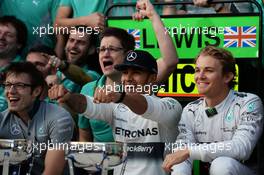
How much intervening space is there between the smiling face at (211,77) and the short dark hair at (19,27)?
1.09 metres

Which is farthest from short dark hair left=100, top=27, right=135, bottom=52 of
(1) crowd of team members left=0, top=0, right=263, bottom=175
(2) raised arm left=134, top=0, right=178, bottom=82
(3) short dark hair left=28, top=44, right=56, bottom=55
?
(3) short dark hair left=28, top=44, right=56, bottom=55

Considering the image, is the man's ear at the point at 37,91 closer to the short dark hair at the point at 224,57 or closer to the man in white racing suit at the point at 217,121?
the man in white racing suit at the point at 217,121

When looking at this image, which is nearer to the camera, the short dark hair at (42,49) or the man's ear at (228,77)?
the man's ear at (228,77)

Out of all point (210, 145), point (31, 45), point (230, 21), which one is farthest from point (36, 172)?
point (230, 21)

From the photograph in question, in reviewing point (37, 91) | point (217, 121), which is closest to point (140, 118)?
point (217, 121)

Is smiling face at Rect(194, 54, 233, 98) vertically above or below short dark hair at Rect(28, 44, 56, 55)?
below

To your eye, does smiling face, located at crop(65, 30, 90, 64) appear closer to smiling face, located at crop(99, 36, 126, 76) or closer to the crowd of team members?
the crowd of team members

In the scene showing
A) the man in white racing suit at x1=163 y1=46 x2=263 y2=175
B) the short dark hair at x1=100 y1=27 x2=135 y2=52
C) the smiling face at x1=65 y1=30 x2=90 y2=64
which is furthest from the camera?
the smiling face at x1=65 y1=30 x2=90 y2=64

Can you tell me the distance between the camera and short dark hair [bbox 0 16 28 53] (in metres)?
3.81

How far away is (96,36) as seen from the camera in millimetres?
3740


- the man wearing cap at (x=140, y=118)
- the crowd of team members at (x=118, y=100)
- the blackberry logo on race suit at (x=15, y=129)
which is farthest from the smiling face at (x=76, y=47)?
the blackberry logo on race suit at (x=15, y=129)

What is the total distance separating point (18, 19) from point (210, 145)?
143cm

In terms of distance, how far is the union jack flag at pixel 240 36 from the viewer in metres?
3.49

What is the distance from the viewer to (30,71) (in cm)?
368
